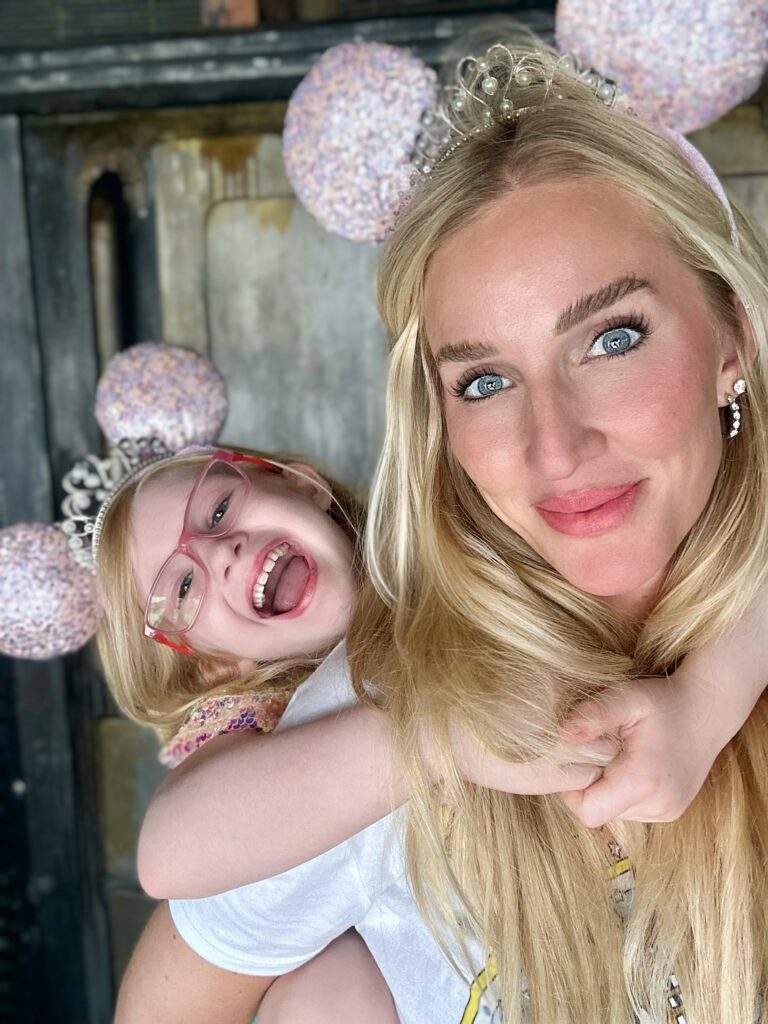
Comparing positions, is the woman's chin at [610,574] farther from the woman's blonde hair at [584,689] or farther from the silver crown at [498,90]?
the silver crown at [498,90]

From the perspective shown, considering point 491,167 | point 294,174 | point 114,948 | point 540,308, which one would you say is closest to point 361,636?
point 540,308

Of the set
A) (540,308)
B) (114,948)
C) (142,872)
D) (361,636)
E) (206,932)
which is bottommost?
(114,948)

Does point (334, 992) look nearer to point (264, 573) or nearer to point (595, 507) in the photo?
point (264, 573)

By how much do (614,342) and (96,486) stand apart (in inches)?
42.1

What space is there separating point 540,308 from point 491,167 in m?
0.23

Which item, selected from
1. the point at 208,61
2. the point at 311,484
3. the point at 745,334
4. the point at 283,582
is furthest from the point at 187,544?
the point at 208,61

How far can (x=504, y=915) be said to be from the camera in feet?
4.13

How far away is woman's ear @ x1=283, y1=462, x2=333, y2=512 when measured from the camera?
1.76 meters

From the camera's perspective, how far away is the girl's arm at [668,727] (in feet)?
3.56

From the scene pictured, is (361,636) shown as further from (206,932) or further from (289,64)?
Answer: (289,64)

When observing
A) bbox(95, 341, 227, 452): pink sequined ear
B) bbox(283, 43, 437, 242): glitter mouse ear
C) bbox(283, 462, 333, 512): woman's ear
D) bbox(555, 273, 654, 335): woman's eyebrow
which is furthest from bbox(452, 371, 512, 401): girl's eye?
bbox(95, 341, 227, 452): pink sequined ear

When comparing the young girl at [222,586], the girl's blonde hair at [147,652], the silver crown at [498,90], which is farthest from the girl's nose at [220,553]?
the silver crown at [498,90]

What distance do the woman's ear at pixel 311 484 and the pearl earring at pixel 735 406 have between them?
2.30ft

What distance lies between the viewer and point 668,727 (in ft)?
3.67
